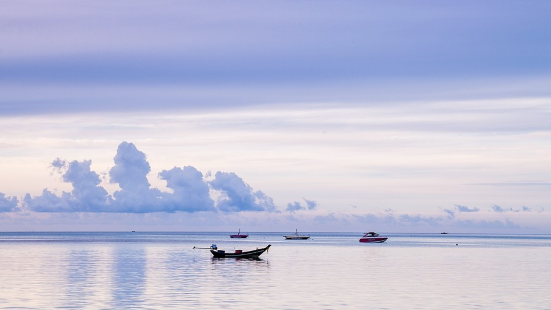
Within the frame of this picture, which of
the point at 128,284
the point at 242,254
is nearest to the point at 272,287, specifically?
the point at 128,284

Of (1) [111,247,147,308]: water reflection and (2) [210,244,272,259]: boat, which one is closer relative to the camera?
(1) [111,247,147,308]: water reflection

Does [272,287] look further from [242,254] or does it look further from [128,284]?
[242,254]

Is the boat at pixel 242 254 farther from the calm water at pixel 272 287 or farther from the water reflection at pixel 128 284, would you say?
the water reflection at pixel 128 284

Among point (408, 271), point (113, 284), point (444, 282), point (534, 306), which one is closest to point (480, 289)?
point (444, 282)

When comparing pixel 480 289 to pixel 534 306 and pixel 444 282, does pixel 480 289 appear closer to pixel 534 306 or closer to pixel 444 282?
pixel 444 282

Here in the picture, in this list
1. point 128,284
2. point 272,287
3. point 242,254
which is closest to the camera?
point 272,287

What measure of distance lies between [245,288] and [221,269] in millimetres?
29259

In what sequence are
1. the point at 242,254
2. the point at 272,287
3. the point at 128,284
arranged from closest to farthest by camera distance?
the point at 272,287 → the point at 128,284 → the point at 242,254

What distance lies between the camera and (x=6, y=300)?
61312 millimetres

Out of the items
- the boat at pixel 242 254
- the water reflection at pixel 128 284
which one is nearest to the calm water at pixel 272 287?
the water reflection at pixel 128 284

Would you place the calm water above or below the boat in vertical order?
below

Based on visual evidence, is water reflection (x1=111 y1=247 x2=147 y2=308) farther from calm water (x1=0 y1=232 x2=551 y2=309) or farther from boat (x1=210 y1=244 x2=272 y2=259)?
boat (x1=210 y1=244 x2=272 y2=259)

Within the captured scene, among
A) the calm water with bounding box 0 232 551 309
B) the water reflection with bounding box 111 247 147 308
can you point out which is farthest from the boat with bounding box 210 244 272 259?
the water reflection with bounding box 111 247 147 308

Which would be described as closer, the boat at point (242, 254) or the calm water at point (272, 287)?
the calm water at point (272, 287)
